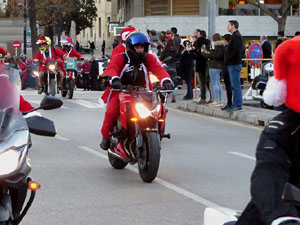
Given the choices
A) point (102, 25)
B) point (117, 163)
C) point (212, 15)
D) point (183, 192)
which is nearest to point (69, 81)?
point (212, 15)

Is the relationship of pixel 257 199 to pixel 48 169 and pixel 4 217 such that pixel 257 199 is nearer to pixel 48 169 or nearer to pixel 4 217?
pixel 4 217

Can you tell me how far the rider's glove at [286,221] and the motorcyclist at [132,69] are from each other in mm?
7085

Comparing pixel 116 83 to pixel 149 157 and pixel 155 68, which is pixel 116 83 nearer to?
pixel 155 68

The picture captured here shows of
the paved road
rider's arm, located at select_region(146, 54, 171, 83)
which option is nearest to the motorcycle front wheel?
the paved road

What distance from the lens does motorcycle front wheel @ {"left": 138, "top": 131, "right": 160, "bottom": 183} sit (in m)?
9.05

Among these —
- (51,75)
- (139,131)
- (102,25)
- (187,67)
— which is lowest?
(102,25)

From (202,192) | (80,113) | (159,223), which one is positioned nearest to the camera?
(159,223)

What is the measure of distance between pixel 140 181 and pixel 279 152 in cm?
636

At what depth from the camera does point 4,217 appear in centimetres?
454

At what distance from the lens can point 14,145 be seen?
463 centimetres

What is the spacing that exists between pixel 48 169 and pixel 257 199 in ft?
24.3

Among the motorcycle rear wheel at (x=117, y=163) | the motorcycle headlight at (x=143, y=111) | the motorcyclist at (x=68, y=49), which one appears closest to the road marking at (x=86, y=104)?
the motorcyclist at (x=68, y=49)

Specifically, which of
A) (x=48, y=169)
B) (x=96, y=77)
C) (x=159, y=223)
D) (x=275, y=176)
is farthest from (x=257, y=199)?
(x=96, y=77)

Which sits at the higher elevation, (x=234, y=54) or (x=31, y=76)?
(x=234, y=54)
